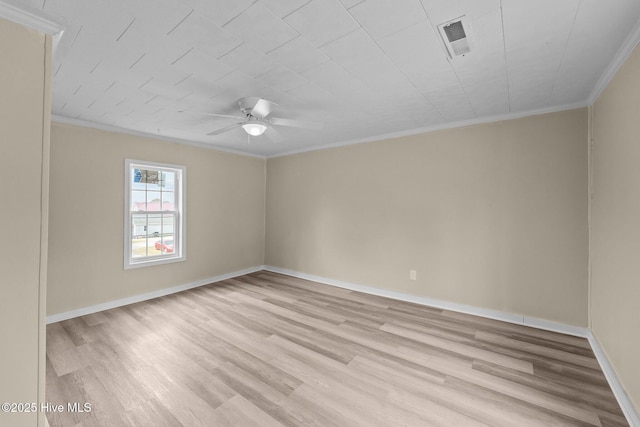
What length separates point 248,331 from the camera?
295 centimetres

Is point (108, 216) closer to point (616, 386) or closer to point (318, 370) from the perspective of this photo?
point (318, 370)

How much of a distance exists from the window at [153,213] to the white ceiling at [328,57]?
1.01m

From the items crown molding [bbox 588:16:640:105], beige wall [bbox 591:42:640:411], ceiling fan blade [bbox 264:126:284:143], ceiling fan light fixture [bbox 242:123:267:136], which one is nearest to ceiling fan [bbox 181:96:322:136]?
ceiling fan light fixture [bbox 242:123:267:136]

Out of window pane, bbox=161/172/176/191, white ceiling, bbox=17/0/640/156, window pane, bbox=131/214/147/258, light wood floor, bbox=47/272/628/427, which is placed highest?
white ceiling, bbox=17/0/640/156

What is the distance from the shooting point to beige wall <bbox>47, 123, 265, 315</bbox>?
324cm

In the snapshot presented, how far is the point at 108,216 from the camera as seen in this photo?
11.8 ft

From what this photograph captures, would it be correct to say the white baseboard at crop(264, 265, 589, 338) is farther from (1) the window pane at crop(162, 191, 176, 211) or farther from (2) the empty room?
(1) the window pane at crop(162, 191, 176, 211)

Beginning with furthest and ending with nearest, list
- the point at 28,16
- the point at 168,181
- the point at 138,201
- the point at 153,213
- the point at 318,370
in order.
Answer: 1. the point at 168,181
2. the point at 153,213
3. the point at 138,201
4. the point at 318,370
5. the point at 28,16

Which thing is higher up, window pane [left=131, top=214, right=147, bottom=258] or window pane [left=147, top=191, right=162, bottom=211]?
window pane [left=147, top=191, right=162, bottom=211]

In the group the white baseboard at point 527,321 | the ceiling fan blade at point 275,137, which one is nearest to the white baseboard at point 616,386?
the white baseboard at point 527,321

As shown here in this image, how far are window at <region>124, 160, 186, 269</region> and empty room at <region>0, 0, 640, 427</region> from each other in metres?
0.04

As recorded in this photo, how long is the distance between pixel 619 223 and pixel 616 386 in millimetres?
1226

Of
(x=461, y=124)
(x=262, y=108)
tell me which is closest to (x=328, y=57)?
(x=262, y=108)

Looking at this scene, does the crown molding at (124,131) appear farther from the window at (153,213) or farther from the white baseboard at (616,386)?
the white baseboard at (616,386)
